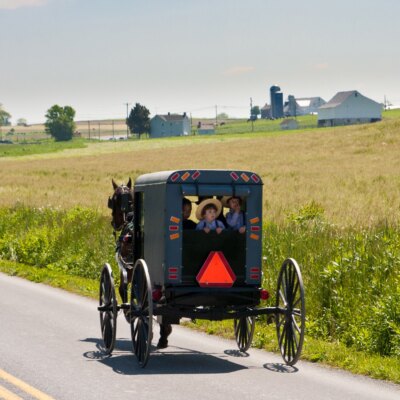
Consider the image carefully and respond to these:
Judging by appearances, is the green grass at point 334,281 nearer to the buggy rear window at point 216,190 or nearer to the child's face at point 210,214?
the child's face at point 210,214

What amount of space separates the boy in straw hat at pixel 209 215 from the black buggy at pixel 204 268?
0.07m

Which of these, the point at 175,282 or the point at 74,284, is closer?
the point at 175,282

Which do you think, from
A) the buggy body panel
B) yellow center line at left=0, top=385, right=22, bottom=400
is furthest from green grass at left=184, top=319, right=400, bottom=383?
yellow center line at left=0, top=385, right=22, bottom=400

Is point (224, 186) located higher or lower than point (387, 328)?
higher

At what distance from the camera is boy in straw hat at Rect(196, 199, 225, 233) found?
10.5 metres

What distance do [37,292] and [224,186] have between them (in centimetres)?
840

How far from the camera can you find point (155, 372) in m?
10.1

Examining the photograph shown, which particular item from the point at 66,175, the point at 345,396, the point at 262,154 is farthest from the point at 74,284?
the point at 262,154

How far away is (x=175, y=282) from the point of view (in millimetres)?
10352

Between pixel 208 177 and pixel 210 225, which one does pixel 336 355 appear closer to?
pixel 210 225

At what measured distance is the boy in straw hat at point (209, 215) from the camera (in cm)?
1055

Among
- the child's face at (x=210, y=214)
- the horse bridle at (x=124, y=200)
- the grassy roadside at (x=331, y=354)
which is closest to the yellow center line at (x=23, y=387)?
the grassy roadside at (x=331, y=354)

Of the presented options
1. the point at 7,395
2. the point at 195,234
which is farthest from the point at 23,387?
the point at 195,234

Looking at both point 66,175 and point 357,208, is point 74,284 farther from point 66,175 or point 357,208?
point 66,175
